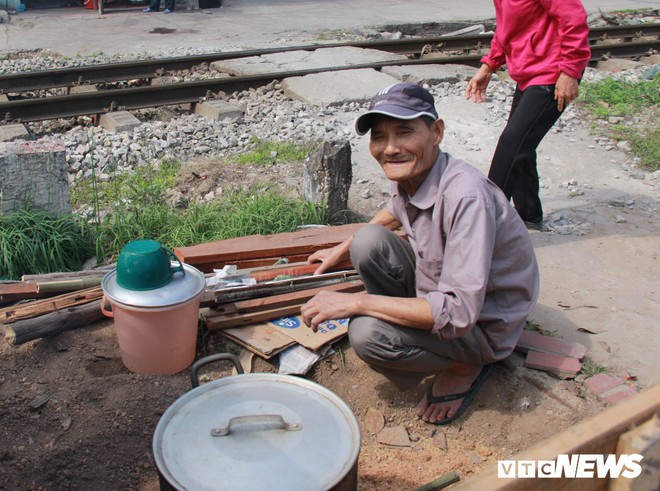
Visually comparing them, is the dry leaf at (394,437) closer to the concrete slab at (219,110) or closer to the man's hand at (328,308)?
the man's hand at (328,308)

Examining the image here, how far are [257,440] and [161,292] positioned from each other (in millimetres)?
1384

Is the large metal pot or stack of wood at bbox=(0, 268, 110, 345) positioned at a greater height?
the large metal pot

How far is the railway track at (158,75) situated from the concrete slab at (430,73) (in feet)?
0.88

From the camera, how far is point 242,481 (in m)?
2.21

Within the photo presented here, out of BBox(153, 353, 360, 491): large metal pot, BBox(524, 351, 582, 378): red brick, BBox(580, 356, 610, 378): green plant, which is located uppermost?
BBox(153, 353, 360, 491): large metal pot

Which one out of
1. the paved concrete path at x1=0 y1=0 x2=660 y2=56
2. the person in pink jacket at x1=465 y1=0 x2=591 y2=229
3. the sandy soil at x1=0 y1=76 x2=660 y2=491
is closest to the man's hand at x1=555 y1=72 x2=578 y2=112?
the person in pink jacket at x1=465 y1=0 x2=591 y2=229

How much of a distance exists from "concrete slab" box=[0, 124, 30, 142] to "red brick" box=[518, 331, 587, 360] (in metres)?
5.49

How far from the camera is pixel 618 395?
374cm

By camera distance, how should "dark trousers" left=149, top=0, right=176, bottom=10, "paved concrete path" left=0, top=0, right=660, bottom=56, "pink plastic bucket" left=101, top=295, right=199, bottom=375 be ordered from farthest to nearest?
"dark trousers" left=149, top=0, right=176, bottom=10 < "paved concrete path" left=0, top=0, right=660, bottom=56 < "pink plastic bucket" left=101, top=295, right=199, bottom=375

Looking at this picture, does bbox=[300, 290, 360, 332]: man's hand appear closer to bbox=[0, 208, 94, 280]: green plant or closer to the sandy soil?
the sandy soil

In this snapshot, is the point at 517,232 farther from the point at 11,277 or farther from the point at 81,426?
the point at 11,277

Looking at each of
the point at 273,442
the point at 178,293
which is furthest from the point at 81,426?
the point at 273,442

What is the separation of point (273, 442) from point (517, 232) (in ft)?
5.40

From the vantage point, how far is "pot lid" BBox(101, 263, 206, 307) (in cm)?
347
